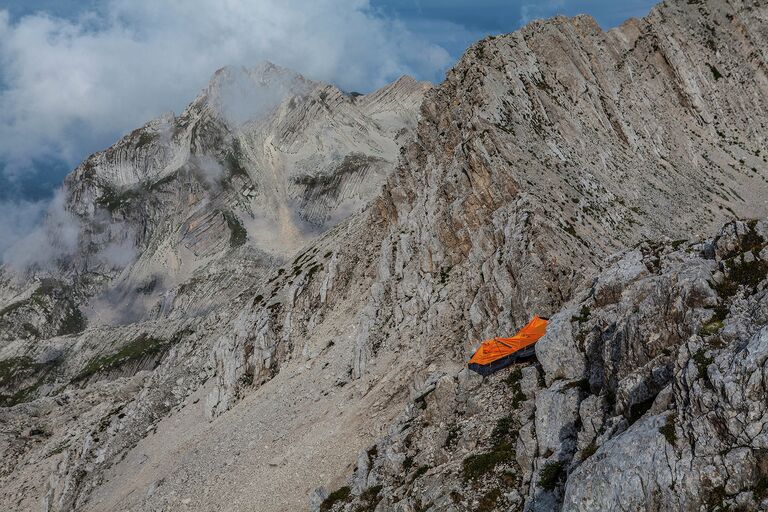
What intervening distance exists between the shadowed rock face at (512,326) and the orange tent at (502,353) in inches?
40.9


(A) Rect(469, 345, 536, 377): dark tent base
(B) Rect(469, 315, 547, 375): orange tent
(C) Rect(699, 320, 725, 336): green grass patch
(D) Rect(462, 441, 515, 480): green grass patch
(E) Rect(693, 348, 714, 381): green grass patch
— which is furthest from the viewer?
(B) Rect(469, 315, 547, 375): orange tent

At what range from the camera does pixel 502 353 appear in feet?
98.9

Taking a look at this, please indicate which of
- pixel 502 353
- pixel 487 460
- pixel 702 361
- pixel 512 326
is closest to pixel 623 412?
pixel 702 361

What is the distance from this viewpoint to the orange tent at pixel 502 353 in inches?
1174

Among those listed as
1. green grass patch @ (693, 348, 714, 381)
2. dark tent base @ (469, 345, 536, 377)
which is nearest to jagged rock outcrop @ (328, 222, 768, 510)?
green grass patch @ (693, 348, 714, 381)

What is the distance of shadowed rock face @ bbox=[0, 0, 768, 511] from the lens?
58.5 ft

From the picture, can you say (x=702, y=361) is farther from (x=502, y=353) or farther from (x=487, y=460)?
(x=502, y=353)

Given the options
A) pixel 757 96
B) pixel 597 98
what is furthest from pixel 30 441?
pixel 757 96

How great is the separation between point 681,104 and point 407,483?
8210cm

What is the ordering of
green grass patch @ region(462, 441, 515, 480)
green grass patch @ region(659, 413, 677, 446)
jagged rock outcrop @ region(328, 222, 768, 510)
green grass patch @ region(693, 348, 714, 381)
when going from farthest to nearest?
green grass patch @ region(462, 441, 515, 480)
green grass patch @ region(693, 348, 714, 381)
green grass patch @ region(659, 413, 677, 446)
jagged rock outcrop @ region(328, 222, 768, 510)

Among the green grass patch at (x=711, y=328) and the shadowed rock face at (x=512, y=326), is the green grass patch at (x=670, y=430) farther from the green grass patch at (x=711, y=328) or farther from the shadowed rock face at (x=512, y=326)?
the green grass patch at (x=711, y=328)

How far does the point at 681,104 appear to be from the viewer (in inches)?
3423

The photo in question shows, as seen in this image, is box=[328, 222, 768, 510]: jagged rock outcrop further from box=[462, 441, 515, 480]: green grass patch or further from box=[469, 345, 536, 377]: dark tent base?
box=[469, 345, 536, 377]: dark tent base

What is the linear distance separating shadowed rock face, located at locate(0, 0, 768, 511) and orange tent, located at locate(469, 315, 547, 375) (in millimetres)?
1039
